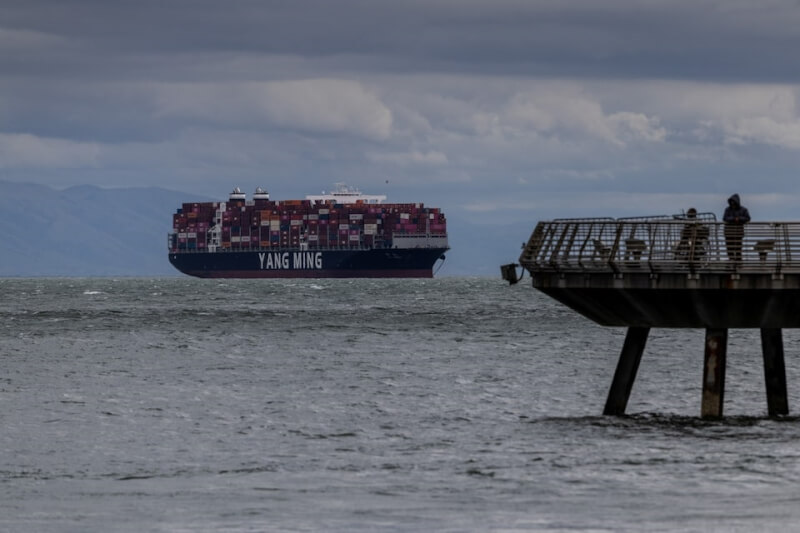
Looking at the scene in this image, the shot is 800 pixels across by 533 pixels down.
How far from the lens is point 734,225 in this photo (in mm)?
33312

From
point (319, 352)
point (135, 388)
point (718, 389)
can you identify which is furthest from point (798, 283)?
point (319, 352)

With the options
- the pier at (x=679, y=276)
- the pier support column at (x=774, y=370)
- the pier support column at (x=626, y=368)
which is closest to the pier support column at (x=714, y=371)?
the pier at (x=679, y=276)

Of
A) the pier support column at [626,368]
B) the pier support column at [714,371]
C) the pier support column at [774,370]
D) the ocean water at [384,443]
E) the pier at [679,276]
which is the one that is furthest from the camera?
the pier support column at [626,368]

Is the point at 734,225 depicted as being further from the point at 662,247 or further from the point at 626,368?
the point at 626,368

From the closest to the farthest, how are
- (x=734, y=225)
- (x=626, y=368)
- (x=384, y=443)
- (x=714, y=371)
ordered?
(x=734, y=225)
(x=714, y=371)
(x=384, y=443)
(x=626, y=368)

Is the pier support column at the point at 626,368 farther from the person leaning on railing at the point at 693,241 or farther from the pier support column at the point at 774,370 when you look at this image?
the pier support column at the point at 774,370

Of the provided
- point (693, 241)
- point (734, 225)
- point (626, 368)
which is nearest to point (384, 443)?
point (626, 368)

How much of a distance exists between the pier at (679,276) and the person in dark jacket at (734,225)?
0.12 ft

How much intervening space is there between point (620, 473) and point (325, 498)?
529cm

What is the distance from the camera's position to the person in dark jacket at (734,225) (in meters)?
32.7

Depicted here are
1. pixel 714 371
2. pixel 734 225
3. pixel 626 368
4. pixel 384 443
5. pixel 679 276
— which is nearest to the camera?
pixel 679 276

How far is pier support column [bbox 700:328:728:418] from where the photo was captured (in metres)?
33.5

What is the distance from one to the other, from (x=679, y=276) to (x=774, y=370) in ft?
14.4

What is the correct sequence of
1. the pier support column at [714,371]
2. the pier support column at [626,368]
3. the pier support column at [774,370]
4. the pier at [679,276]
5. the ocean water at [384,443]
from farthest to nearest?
the pier support column at [626,368] < the pier support column at [774,370] < the pier support column at [714,371] < the pier at [679,276] < the ocean water at [384,443]
